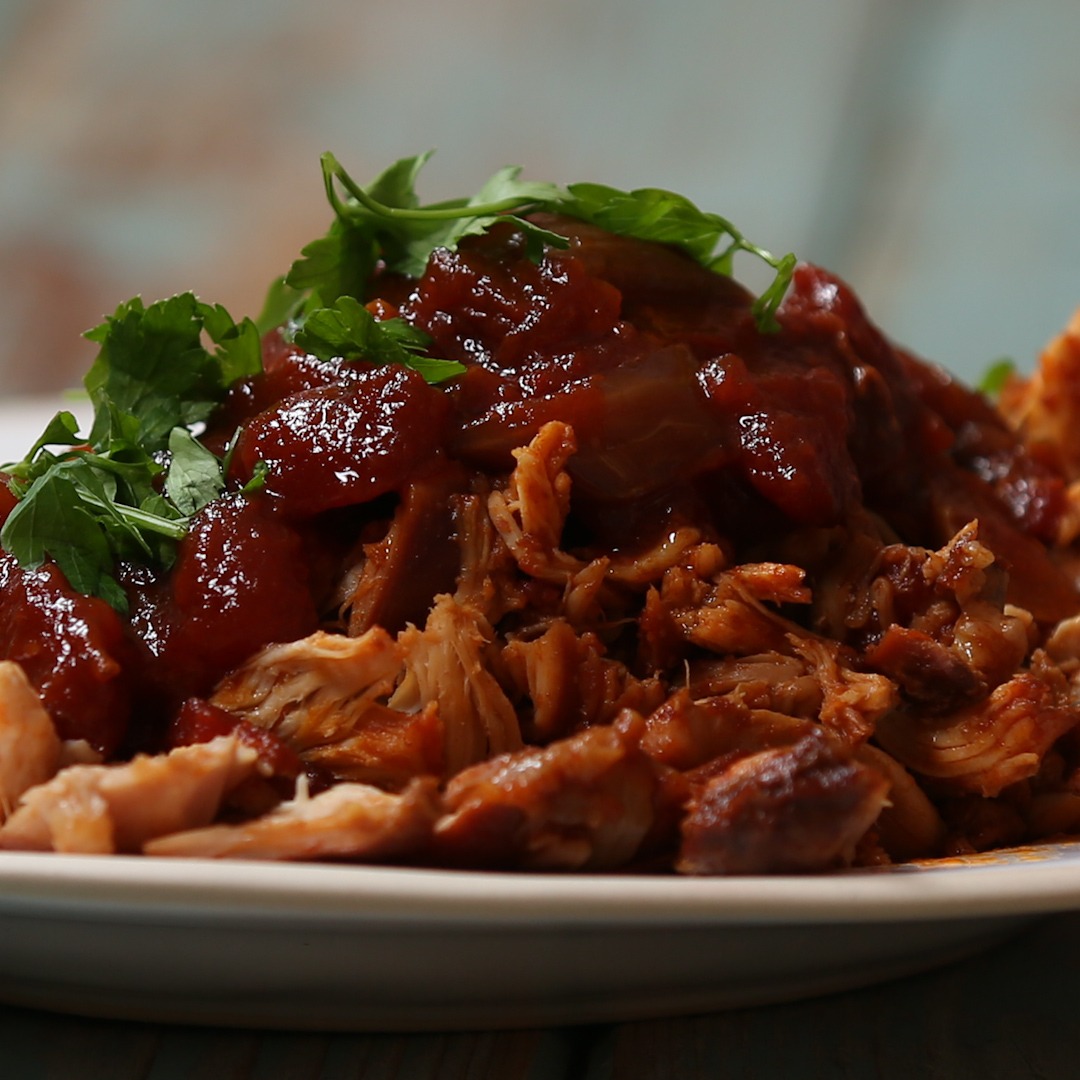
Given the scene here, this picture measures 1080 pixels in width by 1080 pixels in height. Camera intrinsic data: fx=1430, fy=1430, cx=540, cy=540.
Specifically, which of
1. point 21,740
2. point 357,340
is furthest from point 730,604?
point 21,740

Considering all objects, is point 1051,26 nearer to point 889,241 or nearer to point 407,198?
point 889,241

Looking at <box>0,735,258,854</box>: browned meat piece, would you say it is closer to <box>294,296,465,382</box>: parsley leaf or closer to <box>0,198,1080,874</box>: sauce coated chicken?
<box>0,198,1080,874</box>: sauce coated chicken

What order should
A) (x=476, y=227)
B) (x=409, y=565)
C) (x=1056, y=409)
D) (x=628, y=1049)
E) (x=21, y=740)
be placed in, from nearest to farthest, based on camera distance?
(x=21, y=740) < (x=628, y=1049) < (x=409, y=565) < (x=476, y=227) < (x=1056, y=409)

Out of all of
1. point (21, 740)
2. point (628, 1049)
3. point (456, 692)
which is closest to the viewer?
point (21, 740)

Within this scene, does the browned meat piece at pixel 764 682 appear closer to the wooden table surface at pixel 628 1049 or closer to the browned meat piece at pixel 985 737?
the browned meat piece at pixel 985 737

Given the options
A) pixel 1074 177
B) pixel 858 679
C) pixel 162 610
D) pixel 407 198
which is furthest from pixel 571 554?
pixel 1074 177

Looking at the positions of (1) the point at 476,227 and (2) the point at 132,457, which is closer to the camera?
(2) the point at 132,457

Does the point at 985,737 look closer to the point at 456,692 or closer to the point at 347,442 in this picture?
the point at 456,692
